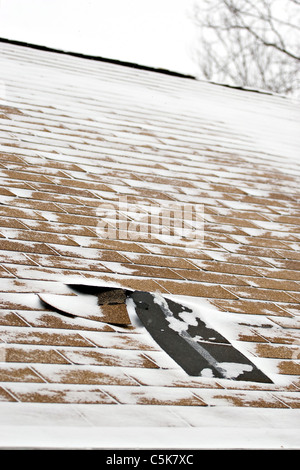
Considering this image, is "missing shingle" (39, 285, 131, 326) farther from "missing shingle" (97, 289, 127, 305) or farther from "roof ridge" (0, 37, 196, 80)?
"roof ridge" (0, 37, 196, 80)

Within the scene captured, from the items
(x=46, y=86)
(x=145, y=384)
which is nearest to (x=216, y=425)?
(x=145, y=384)

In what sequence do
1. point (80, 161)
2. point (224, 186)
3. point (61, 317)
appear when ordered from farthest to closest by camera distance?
1. point (224, 186)
2. point (80, 161)
3. point (61, 317)

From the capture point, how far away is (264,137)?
650cm

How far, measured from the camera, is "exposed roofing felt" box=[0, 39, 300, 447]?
6.82ft

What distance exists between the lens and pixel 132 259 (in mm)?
3299

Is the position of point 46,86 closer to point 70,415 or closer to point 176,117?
point 176,117

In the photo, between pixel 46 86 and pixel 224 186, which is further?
pixel 46 86

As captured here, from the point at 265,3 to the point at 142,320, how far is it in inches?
830
